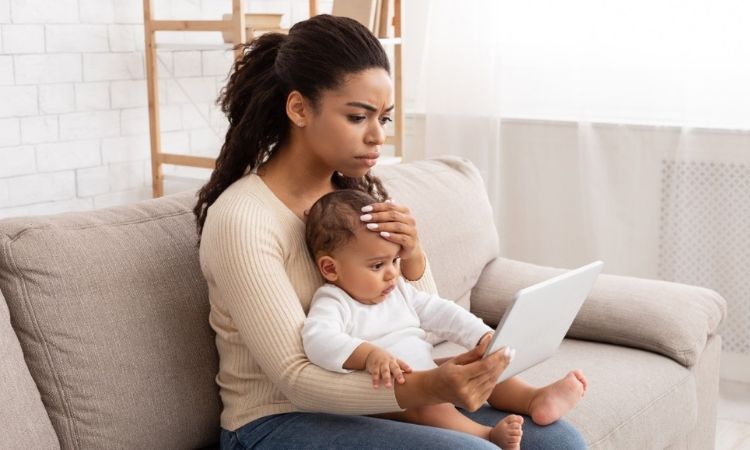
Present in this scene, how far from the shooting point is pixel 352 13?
345 centimetres

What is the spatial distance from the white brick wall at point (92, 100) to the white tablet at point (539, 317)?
151 centimetres

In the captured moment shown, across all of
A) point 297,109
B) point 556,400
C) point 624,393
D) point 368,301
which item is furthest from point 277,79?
point 624,393

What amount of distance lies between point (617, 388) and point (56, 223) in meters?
1.14

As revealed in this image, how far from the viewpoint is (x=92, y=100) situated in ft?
10.2

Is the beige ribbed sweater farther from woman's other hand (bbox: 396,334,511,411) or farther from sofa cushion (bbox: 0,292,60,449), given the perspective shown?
sofa cushion (bbox: 0,292,60,449)

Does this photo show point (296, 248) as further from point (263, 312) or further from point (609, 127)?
point (609, 127)

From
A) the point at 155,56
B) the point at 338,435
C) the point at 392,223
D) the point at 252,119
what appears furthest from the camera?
the point at 155,56

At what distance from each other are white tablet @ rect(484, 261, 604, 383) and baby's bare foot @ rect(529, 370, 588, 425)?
69 millimetres

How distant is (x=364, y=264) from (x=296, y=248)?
124 mm

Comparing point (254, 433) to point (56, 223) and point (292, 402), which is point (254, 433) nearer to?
point (292, 402)

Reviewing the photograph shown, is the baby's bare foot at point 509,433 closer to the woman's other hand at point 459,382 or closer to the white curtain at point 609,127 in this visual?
the woman's other hand at point 459,382

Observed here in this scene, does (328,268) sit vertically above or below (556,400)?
above

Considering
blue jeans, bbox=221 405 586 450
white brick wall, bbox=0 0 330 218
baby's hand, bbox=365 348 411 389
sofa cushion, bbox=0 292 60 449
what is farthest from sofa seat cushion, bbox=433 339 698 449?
white brick wall, bbox=0 0 330 218

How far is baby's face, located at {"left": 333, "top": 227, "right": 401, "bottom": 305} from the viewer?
1.60 metres
